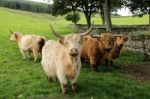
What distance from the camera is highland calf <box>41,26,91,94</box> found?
12.1 meters

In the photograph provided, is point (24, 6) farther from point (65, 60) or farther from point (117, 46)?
point (65, 60)

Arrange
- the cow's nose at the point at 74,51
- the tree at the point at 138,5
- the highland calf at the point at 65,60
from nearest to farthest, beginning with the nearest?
the cow's nose at the point at 74,51, the highland calf at the point at 65,60, the tree at the point at 138,5

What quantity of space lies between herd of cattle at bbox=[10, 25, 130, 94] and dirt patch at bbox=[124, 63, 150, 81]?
98cm

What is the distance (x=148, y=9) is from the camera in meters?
42.3

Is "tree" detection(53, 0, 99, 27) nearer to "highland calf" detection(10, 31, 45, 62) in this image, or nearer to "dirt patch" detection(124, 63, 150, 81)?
"highland calf" detection(10, 31, 45, 62)

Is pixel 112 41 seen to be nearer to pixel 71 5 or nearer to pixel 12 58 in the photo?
pixel 12 58

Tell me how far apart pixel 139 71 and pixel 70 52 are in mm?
6337

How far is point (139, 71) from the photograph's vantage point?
1761 centimetres

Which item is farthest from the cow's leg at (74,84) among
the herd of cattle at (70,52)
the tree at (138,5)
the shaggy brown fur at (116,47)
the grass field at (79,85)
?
the tree at (138,5)

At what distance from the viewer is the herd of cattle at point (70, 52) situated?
12.3m

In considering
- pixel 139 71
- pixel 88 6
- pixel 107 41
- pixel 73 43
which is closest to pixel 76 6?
pixel 88 6

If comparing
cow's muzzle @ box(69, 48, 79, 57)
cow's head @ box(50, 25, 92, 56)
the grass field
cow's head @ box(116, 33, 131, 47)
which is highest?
cow's head @ box(50, 25, 92, 56)

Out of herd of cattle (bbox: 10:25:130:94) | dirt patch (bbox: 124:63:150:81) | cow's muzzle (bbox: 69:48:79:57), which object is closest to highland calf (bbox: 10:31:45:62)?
herd of cattle (bbox: 10:25:130:94)

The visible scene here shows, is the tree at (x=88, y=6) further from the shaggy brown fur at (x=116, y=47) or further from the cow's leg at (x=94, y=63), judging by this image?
the cow's leg at (x=94, y=63)
